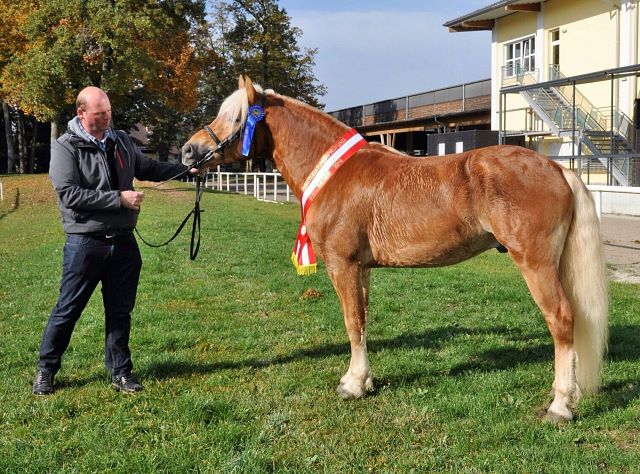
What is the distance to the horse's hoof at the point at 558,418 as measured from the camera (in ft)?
13.0

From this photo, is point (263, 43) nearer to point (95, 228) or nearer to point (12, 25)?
point (12, 25)

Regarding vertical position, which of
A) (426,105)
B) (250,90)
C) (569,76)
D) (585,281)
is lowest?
(585,281)

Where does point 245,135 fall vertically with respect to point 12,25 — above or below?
below

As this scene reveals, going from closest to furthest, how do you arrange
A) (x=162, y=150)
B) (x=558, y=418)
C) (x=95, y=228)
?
(x=558, y=418) < (x=95, y=228) < (x=162, y=150)

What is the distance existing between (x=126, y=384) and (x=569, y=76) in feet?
86.4

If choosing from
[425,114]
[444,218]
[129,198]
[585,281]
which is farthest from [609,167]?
[129,198]

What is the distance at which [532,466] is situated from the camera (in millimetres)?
3410

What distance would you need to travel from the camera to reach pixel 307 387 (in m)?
4.71

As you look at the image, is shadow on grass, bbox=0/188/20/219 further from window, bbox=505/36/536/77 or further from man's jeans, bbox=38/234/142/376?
window, bbox=505/36/536/77

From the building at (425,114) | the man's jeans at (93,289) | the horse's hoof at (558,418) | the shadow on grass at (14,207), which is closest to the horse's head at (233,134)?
the man's jeans at (93,289)

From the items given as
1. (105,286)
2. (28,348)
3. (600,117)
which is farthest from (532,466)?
(600,117)

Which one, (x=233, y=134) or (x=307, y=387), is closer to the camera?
(x=307, y=387)

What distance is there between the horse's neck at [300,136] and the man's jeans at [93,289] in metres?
1.43

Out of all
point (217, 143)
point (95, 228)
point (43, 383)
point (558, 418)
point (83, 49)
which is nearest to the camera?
point (558, 418)
